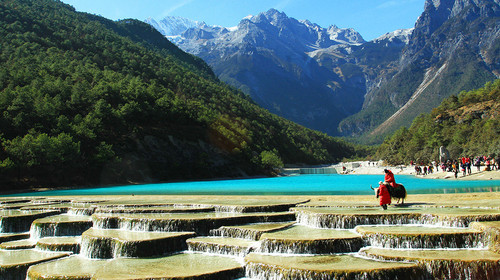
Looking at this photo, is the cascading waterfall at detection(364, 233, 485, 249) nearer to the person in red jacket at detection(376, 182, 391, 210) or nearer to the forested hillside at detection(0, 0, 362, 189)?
the person in red jacket at detection(376, 182, 391, 210)

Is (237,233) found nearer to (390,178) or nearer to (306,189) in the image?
(390,178)

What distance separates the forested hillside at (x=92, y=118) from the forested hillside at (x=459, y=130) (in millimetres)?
47295

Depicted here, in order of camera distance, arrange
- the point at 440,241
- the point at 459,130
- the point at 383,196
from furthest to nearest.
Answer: the point at 459,130 → the point at 383,196 → the point at 440,241

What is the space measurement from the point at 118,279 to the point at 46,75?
303ft

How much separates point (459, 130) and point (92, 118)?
99.3m

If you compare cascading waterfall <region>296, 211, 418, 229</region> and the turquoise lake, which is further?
the turquoise lake

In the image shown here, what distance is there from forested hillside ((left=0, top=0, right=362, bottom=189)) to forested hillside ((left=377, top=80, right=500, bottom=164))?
4729 cm

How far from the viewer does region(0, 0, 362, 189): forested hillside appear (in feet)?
216

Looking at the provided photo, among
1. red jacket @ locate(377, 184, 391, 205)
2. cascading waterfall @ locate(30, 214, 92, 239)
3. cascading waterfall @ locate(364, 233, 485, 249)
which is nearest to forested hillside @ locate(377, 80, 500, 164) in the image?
red jacket @ locate(377, 184, 391, 205)

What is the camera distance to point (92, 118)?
79375mm

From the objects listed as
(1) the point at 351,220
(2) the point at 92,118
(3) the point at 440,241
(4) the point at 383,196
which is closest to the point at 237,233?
(1) the point at 351,220

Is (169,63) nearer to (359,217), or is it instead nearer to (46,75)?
(46,75)

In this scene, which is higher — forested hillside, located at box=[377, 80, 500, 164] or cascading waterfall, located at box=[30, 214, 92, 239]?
forested hillside, located at box=[377, 80, 500, 164]

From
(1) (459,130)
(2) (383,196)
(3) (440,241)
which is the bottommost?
(3) (440,241)
